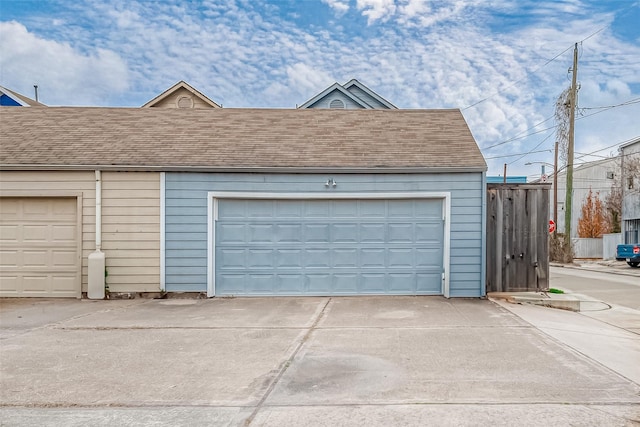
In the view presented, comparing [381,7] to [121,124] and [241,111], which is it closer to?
[241,111]

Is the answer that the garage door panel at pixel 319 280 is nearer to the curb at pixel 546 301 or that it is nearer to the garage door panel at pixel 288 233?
the garage door panel at pixel 288 233

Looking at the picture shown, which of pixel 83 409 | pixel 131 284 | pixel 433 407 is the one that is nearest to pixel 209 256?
pixel 131 284

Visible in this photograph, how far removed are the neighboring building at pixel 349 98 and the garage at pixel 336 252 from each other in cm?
1018

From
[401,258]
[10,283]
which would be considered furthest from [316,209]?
[10,283]

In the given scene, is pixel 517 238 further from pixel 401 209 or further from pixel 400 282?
pixel 400 282

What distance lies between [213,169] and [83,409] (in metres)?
6.89

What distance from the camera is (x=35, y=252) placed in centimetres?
1061

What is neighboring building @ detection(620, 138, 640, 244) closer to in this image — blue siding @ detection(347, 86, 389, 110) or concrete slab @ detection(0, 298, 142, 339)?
blue siding @ detection(347, 86, 389, 110)

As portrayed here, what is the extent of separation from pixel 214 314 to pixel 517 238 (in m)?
6.60

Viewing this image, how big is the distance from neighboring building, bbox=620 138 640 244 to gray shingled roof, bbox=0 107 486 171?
20.6 meters

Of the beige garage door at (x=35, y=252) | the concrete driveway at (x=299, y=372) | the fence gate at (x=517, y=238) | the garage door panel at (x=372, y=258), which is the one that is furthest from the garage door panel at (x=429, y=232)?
the beige garage door at (x=35, y=252)

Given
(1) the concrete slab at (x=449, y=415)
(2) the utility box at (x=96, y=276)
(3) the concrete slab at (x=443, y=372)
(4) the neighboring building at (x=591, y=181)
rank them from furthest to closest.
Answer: (4) the neighboring building at (x=591, y=181)
(2) the utility box at (x=96, y=276)
(3) the concrete slab at (x=443, y=372)
(1) the concrete slab at (x=449, y=415)

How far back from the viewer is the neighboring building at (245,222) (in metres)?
10.6

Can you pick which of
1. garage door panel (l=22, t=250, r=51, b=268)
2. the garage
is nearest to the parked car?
the garage
